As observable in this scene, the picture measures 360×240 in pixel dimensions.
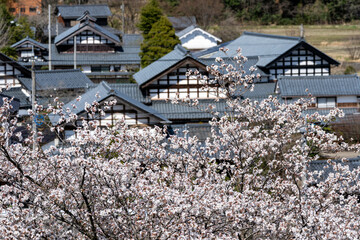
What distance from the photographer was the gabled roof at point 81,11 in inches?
1687

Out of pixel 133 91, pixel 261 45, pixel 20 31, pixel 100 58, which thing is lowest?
pixel 133 91

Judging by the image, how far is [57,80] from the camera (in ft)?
86.0

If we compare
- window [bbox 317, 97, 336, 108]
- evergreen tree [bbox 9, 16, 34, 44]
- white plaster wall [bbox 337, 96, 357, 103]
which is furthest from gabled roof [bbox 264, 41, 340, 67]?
evergreen tree [bbox 9, 16, 34, 44]

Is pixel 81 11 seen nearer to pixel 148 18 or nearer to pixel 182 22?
pixel 182 22

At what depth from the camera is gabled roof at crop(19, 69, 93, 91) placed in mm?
25438

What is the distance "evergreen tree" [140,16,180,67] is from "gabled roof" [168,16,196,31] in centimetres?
1515

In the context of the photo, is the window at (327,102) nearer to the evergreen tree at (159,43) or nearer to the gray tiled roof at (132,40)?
the evergreen tree at (159,43)

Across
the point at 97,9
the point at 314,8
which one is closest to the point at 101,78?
the point at 97,9

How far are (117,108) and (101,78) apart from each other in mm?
17151

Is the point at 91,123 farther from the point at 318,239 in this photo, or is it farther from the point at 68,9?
the point at 68,9

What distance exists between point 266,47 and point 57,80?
487 inches

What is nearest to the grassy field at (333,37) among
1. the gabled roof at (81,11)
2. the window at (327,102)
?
the window at (327,102)

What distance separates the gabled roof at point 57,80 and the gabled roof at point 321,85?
1020cm

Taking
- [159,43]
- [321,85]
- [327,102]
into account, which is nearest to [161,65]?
[321,85]
